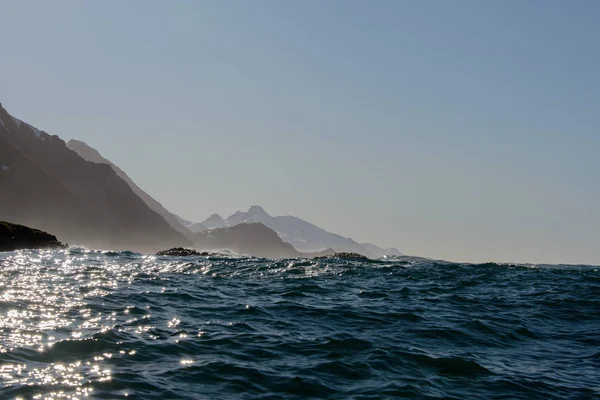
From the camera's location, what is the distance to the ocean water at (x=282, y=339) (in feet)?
36.4

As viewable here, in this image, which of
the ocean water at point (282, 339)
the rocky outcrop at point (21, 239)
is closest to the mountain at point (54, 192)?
the rocky outcrop at point (21, 239)

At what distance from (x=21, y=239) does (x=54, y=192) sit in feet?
442

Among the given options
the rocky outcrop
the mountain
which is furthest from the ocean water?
the mountain

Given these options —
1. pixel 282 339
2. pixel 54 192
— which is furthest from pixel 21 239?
pixel 54 192

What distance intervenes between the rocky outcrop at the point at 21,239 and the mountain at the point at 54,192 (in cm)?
11428

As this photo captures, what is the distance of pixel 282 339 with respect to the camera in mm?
15289

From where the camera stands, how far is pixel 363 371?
12.4 m

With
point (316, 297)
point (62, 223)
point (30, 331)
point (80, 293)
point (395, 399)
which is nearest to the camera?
point (395, 399)

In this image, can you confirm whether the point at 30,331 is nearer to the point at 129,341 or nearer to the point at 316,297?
the point at 129,341

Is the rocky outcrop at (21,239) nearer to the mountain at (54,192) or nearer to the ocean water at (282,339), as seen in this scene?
the ocean water at (282,339)

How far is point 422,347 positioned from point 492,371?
2415mm

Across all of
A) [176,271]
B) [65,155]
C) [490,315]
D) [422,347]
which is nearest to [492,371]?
[422,347]

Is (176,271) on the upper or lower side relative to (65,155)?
lower

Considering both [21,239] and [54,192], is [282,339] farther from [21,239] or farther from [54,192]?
[54,192]
